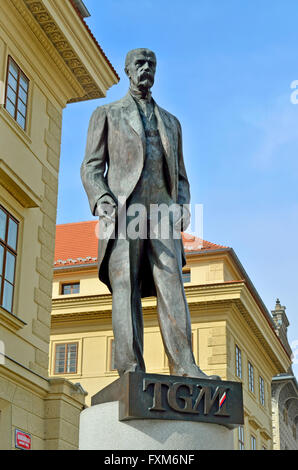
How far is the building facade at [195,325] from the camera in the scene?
32562 mm

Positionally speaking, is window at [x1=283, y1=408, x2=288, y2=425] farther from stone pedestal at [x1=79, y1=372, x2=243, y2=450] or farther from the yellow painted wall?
stone pedestal at [x1=79, y1=372, x2=243, y2=450]

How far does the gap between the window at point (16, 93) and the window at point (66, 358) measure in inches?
723

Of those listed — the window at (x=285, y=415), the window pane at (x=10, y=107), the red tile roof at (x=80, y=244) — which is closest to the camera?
the window pane at (x=10, y=107)

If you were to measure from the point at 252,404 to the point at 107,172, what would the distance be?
31003 millimetres

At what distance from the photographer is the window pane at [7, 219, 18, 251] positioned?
15.9 meters

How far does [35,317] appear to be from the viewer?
16547 millimetres

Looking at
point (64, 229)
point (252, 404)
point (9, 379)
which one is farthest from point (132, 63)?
point (64, 229)

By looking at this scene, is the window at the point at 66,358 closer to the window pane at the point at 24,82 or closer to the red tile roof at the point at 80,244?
the red tile roof at the point at 80,244

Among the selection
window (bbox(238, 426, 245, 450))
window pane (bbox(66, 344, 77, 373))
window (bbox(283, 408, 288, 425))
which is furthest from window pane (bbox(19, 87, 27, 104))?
window (bbox(283, 408, 288, 425))

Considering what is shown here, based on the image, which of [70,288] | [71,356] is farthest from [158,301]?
[70,288]

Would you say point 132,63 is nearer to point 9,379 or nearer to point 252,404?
point 9,379

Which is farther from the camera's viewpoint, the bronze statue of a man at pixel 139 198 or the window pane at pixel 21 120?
the window pane at pixel 21 120

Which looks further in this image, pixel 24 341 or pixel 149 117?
pixel 24 341

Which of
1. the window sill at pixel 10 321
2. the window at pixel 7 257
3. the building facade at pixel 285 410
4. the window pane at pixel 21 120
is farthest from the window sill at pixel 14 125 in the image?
the building facade at pixel 285 410
